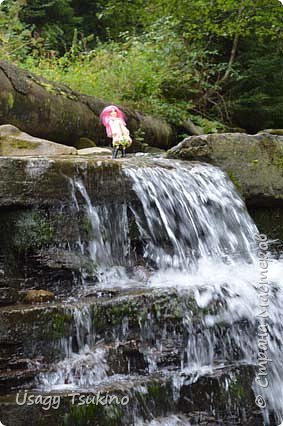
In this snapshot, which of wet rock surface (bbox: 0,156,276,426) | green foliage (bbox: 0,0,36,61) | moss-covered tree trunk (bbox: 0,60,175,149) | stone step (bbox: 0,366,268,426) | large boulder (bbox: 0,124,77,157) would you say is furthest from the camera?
green foliage (bbox: 0,0,36,61)

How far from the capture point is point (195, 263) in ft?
12.5

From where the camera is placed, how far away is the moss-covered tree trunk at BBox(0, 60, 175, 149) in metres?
5.48

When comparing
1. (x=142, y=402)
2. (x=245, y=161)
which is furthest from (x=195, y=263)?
(x=245, y=161)

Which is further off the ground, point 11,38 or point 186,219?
point 11,38

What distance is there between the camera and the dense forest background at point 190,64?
8797 millimetres

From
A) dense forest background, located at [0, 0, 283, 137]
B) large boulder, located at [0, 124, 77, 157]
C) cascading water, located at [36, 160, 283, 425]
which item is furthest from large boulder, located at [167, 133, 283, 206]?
dense forest background, located at [0, 0, 283, 137]

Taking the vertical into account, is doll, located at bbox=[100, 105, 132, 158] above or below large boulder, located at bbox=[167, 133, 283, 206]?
above

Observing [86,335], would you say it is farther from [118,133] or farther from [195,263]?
[118,133]

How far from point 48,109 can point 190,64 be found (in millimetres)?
4558

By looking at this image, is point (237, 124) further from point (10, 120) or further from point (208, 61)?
point (10, 120)

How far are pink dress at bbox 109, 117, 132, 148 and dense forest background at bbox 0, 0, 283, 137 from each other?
3627 millimetres

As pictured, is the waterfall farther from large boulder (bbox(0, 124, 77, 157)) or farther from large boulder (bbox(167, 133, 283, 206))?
large boulder (bbox(0, 124, 77, 157))

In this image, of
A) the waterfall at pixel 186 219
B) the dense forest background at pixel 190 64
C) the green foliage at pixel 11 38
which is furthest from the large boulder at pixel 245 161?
the green foliage at pixel 11 38

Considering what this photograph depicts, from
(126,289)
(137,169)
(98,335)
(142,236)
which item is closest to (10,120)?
(137,169)
